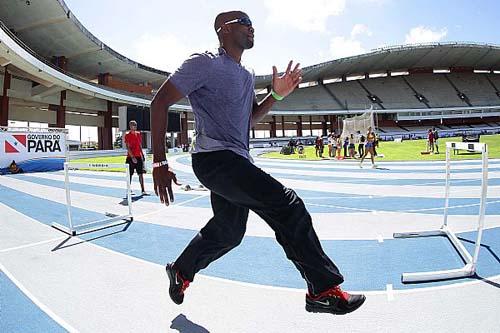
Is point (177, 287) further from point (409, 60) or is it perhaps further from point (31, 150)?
point (409, 60)

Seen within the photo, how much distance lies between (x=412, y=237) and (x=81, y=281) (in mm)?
3582

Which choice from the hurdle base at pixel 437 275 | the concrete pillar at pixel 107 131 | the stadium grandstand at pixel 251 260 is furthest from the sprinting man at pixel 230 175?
the concrete pillar at pixel 107 131

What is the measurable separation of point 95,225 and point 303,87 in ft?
205

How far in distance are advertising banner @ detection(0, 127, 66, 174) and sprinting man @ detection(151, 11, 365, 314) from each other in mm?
17119

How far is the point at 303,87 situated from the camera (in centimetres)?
6331

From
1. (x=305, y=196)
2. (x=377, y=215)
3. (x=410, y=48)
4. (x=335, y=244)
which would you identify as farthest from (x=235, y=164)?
(x=410, y=48)

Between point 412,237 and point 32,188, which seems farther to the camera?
point 32,188

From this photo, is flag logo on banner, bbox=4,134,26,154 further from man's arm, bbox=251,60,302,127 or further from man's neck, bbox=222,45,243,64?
man's neck, bbox=222,45,243,64

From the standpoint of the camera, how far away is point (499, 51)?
5628 cm

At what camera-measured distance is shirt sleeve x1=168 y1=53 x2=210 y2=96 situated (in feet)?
5.75

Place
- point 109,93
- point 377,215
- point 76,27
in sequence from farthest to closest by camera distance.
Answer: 1. point 109,93
2. point 76,27
3. point 377,215

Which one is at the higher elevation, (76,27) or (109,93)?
(76,27)

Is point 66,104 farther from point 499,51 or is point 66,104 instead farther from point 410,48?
point 499,51

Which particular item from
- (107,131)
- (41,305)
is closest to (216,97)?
(41,305)
